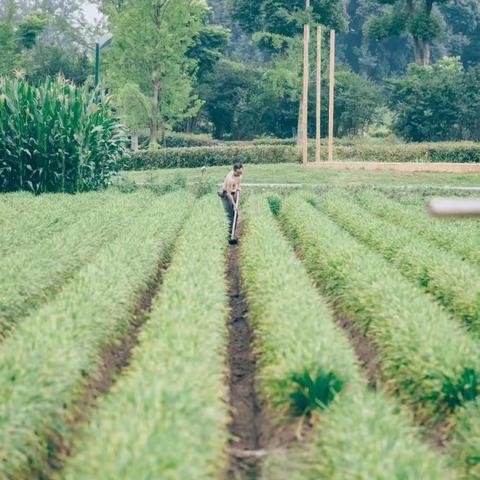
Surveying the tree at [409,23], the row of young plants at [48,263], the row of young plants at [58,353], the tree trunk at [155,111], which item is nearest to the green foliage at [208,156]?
the tree trunk at [155,111]

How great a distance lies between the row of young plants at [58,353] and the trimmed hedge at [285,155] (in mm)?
19581

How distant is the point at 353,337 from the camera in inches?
312

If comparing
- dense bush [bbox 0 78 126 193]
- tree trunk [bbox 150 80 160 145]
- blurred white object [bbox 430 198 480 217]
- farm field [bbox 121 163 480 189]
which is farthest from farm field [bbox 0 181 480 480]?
tree trunk [bbox 150 80 160 145]

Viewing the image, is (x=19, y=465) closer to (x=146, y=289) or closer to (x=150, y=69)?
(x=146, y=289)

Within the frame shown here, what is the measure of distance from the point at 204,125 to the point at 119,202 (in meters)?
28.8

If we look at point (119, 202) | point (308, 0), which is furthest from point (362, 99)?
Answer: point (119, 202)

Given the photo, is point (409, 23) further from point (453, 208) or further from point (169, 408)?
point (453, 208)

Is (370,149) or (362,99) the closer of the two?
(370,149)

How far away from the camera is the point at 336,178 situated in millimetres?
23734

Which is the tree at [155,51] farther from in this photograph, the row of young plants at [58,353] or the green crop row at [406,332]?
the row of young plants at [58,353]

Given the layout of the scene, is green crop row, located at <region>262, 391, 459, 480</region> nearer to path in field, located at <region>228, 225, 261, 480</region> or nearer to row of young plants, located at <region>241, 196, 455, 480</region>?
row of young plants, located at <region>241, 196, 455, 480</region>

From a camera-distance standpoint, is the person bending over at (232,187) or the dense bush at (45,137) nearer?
the person bending over at (232,187)

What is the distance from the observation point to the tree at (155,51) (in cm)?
3169

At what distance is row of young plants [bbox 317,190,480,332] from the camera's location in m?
8.06
